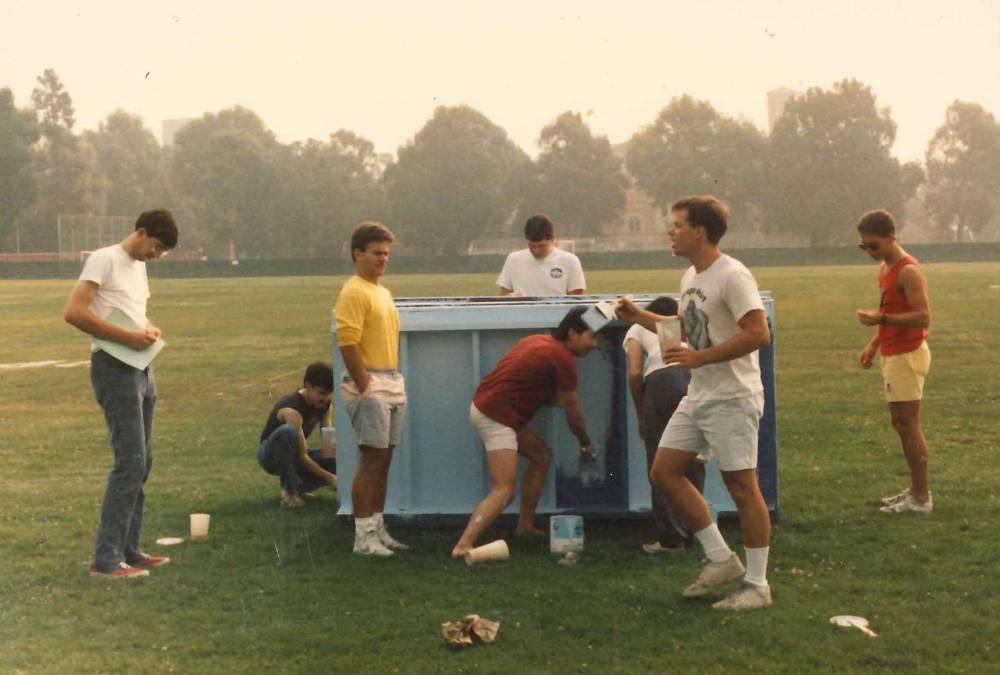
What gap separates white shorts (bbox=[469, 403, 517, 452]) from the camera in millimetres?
7348

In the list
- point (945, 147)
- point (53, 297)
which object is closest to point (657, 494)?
point (53, 297)

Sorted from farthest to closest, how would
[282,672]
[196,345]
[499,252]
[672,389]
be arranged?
[499,252]
[196,345]
[672,389]
[282,672]

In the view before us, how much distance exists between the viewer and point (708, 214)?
6008 millimetres

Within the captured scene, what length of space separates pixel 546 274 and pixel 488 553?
12.6 ft

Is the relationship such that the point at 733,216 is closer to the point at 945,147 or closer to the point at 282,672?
the point at 945,147

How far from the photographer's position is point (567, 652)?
555 cm

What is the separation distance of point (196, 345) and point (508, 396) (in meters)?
17.2

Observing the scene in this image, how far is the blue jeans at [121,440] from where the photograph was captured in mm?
6715

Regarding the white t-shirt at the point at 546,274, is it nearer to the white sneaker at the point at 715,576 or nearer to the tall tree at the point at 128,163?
the white sneaker at the point at 715,576

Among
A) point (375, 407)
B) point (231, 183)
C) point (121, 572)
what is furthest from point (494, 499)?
point (231, 183)

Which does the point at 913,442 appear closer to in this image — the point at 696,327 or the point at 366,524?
the point at 696,327

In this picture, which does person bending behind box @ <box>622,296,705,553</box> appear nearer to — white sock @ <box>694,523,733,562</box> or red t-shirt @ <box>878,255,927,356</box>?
white sock @ <box>694,523,733,562</box>

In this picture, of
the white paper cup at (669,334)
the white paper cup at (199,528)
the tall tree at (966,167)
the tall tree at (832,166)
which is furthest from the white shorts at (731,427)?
the tall tree at (966,167)

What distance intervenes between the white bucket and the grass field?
0.11 metres
